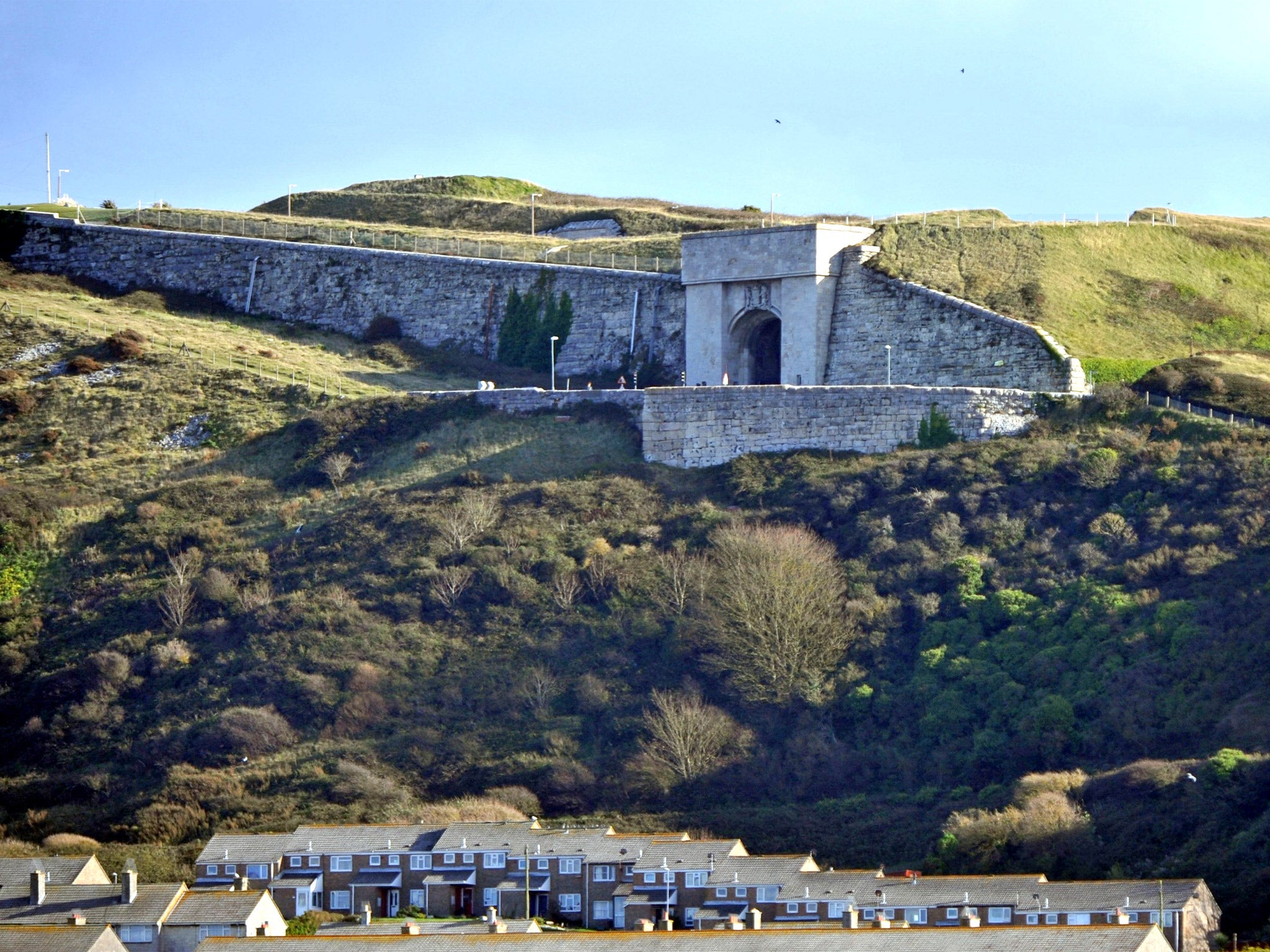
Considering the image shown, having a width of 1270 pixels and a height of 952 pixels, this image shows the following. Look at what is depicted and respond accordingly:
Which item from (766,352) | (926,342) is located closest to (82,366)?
(766,352)

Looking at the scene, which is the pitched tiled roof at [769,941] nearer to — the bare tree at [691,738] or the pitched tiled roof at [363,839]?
the pitched tiled roof at [363,839]

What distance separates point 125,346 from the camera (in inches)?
2785

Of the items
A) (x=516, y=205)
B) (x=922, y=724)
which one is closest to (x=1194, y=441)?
(x=922, y=724)

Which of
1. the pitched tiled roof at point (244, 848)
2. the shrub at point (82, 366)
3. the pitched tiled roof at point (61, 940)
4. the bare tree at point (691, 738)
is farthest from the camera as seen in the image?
the shrub at point (82, 366)

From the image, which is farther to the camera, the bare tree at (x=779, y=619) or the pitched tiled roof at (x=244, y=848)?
the bare tree at (x=779, y=619)

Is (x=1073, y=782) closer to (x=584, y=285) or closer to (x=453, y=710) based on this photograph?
(x=453, y=710)

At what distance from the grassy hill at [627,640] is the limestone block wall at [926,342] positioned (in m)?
2.68

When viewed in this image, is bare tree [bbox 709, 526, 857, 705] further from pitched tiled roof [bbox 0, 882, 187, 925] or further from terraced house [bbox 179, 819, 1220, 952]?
pitched tiled roof [bbox 0, 882, 187, 925]

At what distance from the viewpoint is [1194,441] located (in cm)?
5553

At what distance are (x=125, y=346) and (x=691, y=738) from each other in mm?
28779

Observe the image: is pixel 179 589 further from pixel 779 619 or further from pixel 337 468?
pixel 779 619

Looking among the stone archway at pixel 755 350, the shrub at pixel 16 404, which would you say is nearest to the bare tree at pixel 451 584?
the stone archway at pixel 755 350

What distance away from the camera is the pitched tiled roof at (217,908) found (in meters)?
41.5

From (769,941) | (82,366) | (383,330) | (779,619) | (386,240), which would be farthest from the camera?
(386,240)
